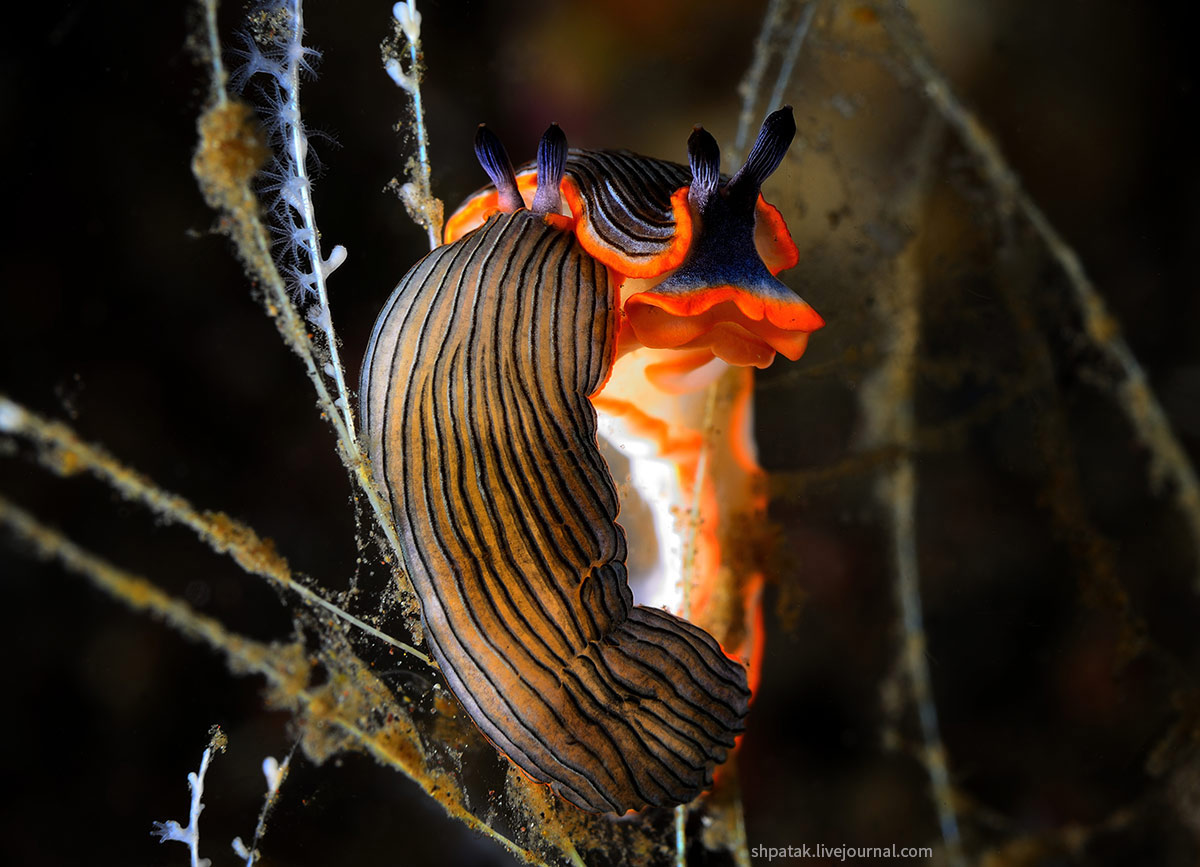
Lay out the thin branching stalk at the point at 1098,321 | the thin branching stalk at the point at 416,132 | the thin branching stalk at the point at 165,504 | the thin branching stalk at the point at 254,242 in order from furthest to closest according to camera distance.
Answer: the thin branching stalk at the point at 1098,321, the thin branching stalk at the point at 416,132, the thin branching stalk at the point at 254,242, the thin branching stalk at the point at 165,504

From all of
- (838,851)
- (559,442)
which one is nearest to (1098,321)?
(838,851)

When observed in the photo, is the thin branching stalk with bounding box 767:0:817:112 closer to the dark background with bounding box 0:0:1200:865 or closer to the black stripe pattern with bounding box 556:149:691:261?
the dark background with bounding box 0:0:1200:865

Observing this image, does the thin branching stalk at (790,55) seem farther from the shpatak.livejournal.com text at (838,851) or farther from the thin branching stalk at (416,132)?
the shpatak.livejournal.com text at (838,851)

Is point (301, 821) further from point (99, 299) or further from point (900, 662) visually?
point (900, 662)

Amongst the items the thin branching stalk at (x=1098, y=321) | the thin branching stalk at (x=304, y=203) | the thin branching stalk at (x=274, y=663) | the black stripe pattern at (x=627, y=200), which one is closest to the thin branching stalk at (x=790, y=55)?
the thin branching stalk at (x=1098, y=321)

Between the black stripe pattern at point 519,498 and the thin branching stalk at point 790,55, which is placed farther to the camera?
the thin branching stalk at point 790,55

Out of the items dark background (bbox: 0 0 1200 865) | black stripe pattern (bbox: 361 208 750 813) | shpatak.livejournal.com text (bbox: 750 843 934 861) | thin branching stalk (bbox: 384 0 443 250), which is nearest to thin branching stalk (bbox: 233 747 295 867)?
dark background (bbox: 0 0 1200 865)
